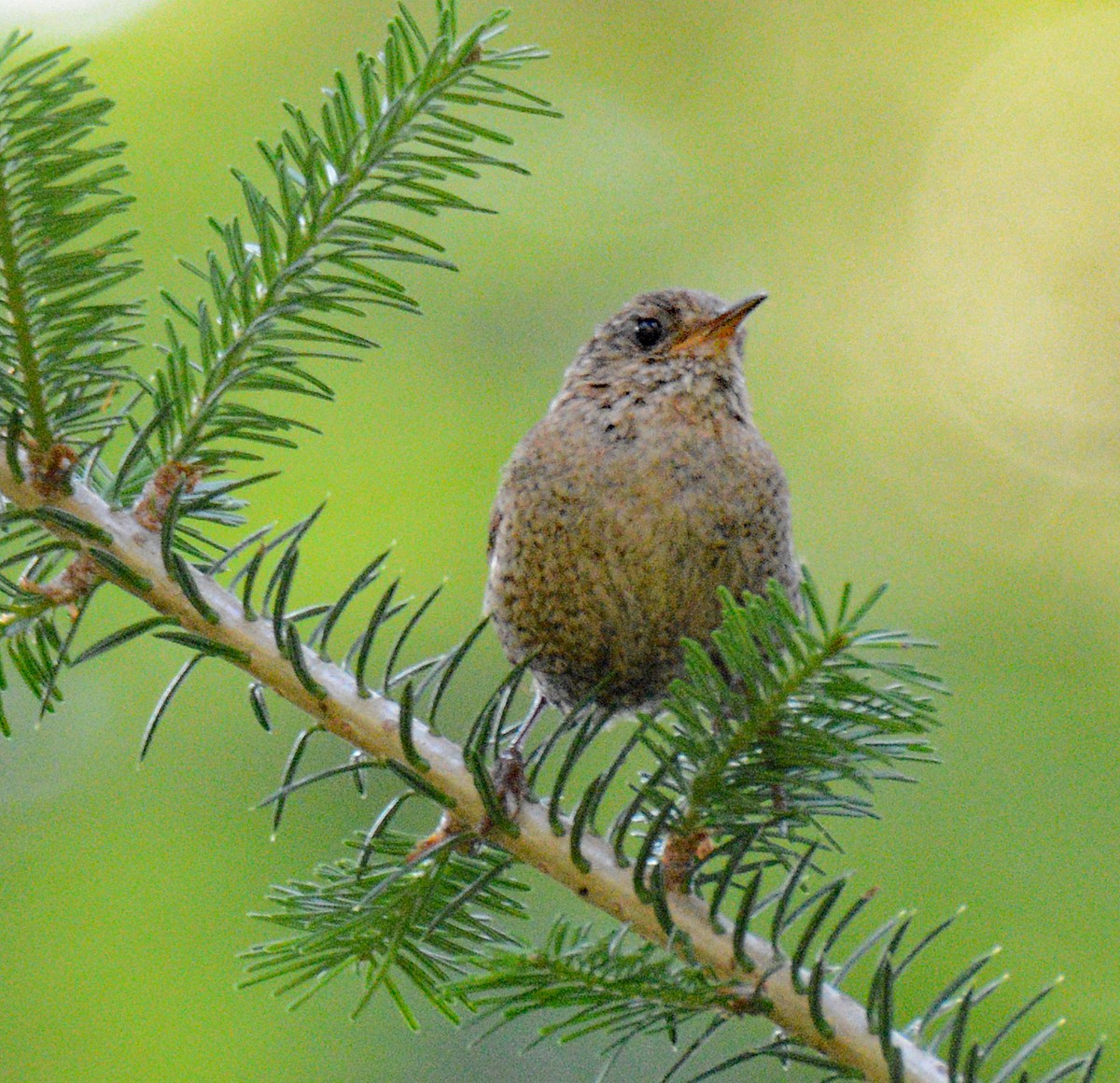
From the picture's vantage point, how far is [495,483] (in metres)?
3.30

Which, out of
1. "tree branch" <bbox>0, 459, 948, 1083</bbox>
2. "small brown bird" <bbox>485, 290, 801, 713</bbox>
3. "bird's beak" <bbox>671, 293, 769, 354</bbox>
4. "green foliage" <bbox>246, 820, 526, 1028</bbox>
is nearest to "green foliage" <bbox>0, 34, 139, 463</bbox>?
"tree branch" <bbox>0, 459, 948, 1083</bbox>

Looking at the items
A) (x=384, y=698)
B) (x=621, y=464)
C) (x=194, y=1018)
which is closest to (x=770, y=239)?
(x=621, y=464)

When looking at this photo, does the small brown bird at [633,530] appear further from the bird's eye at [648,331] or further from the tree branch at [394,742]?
the tree branch at [394,742]

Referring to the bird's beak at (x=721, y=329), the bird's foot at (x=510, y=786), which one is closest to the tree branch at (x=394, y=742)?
the bird's foot at (x=510, y=786)

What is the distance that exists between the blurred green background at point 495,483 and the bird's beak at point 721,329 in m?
0.74

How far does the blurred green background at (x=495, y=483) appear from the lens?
114 inches

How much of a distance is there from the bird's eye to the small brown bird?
0.58 ft

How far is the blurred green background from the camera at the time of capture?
2896mm

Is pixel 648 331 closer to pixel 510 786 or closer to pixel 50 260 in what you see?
pixel 510 786

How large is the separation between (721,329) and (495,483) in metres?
0.78

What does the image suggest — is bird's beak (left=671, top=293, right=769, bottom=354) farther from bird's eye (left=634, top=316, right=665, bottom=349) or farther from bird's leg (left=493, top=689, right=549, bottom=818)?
bird's leg (left=493, top=689, right=549, bottom=818)

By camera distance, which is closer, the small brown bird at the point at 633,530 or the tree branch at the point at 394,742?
the tree branch at the point at 394,742

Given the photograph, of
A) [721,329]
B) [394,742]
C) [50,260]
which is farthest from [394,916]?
[721,329]

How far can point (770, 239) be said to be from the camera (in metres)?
4.42
